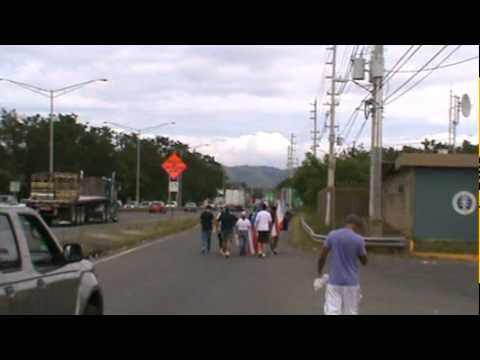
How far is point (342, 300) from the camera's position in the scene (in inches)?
370

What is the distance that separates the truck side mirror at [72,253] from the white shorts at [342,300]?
10.8 feet

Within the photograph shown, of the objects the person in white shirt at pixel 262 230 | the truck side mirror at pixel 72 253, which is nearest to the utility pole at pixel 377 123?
the person in white shirt at pixel 262 230

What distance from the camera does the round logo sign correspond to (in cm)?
2792

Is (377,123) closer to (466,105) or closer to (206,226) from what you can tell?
(466,105)

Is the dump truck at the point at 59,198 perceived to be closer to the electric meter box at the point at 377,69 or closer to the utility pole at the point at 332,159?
the utility pole at the point at 332,159

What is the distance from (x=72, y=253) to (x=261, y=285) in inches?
352

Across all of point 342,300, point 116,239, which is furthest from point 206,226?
point 342,300

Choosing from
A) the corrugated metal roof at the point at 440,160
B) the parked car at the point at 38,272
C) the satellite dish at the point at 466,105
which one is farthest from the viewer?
the corrugated metal roof at the point at 440,160

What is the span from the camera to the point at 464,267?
2188cm

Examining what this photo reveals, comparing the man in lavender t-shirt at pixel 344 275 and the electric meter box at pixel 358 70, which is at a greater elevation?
the electric meter box at pixel 358 70

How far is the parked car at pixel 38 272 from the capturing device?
19.7ft

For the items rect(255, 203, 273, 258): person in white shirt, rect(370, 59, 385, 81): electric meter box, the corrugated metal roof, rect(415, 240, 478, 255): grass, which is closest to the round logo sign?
the corrugated metal roof

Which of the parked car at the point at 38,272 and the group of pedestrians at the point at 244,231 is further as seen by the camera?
the group of pedestrians at the point at 244,231
